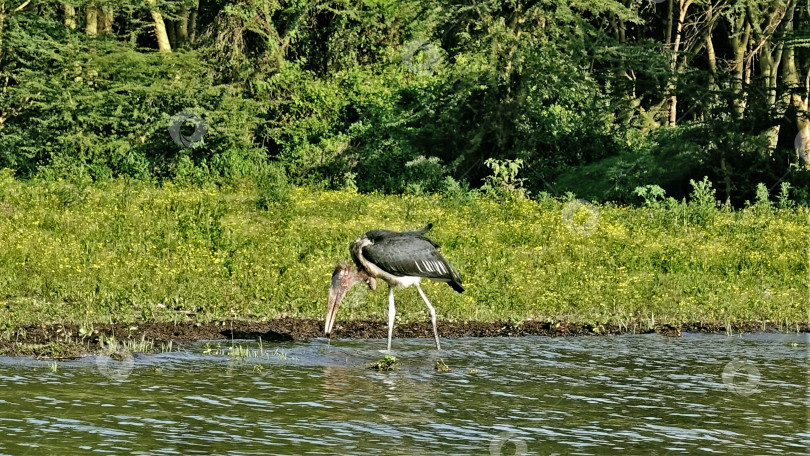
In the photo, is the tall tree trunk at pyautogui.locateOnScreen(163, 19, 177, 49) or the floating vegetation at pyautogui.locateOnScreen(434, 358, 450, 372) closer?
the floating vegetation at pyautogui.locateOnScreen(434, 358, 450, 372)

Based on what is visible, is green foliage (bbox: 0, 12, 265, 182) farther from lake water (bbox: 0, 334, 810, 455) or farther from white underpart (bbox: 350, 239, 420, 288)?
lake water (bbox: 0, 334, 810, 455)

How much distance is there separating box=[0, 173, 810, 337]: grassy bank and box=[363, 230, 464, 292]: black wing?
68.4 inches

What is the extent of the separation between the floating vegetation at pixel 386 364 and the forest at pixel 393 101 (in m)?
13.7

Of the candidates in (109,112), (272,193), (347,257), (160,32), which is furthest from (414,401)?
(160,32)

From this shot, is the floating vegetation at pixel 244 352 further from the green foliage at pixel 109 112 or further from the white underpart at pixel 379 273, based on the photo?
the green foliage at pixel 109 112

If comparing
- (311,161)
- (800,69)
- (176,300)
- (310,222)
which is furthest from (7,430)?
(800,69)

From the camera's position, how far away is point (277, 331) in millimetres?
12789

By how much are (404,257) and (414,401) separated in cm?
295

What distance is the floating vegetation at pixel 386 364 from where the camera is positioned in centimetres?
1082

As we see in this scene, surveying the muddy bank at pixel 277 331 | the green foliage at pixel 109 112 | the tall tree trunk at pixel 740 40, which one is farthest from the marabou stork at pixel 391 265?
the tall tree trunk at pixel 740 40

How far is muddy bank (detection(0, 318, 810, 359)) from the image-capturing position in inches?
442

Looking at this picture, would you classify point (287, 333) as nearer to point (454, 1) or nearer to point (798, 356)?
point (798, 356)

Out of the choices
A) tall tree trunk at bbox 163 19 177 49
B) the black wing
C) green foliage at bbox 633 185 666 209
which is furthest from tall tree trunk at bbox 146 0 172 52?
the black wing

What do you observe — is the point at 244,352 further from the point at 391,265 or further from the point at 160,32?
the point at 160,32
